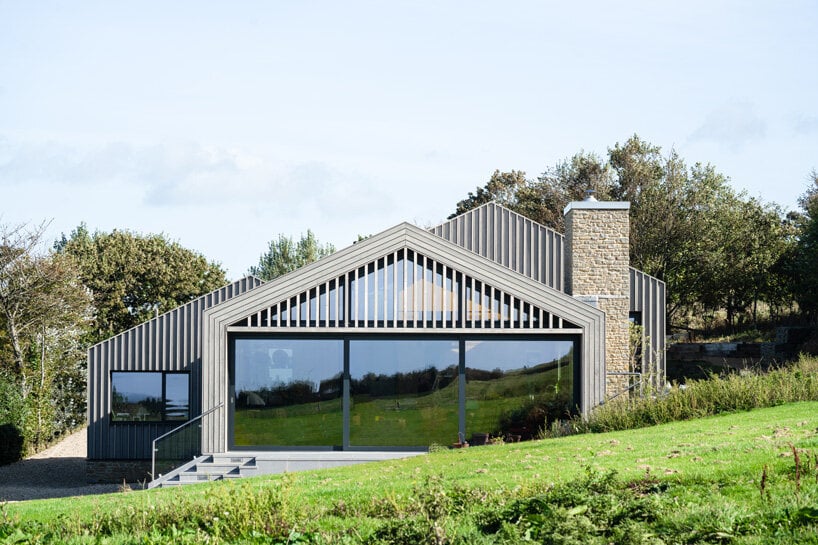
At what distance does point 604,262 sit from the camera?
21906 mm

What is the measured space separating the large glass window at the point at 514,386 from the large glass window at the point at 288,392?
3.06 m

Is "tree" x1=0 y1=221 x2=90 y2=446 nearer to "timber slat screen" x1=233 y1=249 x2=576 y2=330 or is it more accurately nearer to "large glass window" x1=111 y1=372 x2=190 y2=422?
"large glass window" x1=111 y1=372 x2=190 y2=422

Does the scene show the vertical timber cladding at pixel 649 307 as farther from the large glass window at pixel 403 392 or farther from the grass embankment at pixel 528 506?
the grass embankment at pixel 528 506

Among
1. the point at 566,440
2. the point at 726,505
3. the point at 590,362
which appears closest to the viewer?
the point at 726,505

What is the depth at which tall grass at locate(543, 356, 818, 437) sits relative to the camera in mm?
17438

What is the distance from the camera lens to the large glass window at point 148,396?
23391 mm

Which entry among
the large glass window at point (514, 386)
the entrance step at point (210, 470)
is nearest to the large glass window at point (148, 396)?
the entrance step at point (210, 470)

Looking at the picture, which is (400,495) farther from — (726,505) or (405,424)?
(405,424)

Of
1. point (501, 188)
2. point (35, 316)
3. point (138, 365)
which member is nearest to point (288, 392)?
point (138, 365)

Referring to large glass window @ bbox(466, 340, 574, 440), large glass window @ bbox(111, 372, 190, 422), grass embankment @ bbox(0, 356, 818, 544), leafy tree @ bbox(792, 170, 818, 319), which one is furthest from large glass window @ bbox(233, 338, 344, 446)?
leafy tree @ bbox(792, 170, 818, 319)

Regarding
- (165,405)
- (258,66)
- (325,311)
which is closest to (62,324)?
(165,405)

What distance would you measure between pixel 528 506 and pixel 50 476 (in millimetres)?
19521

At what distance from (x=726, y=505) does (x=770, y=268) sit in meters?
33.9

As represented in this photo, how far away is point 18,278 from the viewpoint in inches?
1188
